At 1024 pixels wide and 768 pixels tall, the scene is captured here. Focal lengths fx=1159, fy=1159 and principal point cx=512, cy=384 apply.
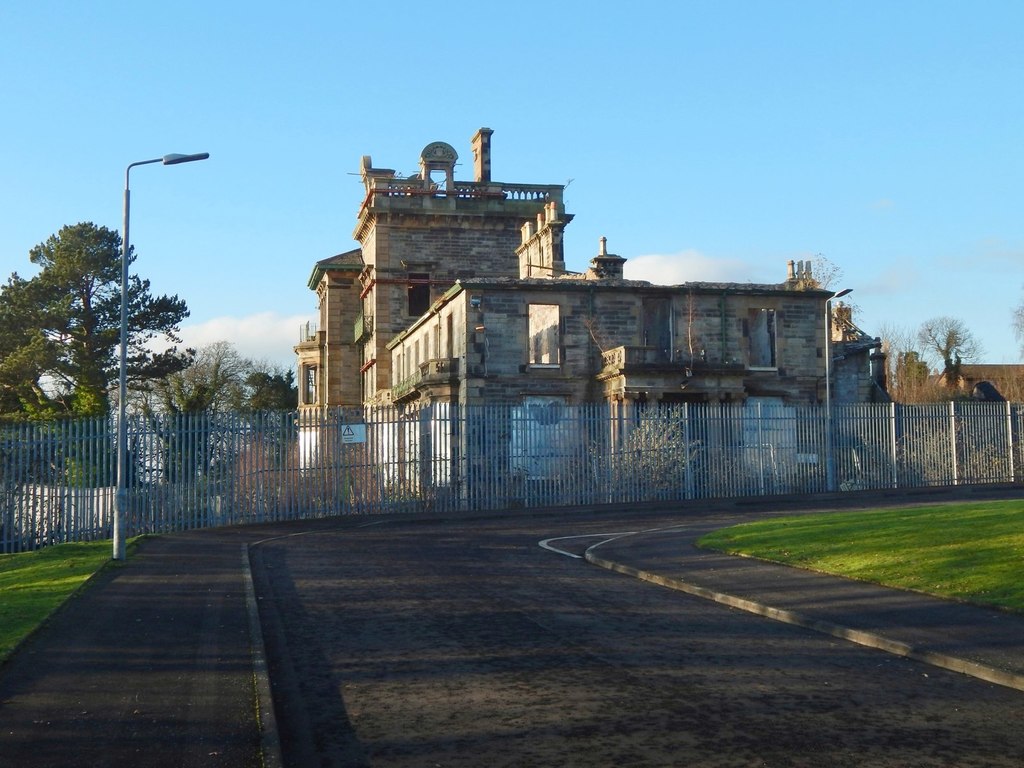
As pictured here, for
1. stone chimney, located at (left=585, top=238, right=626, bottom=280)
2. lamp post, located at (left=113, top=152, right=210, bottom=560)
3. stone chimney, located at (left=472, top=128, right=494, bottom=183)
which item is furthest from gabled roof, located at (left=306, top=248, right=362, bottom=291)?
lamp post, located at (left=113, top=152, right=210, bottom=560)

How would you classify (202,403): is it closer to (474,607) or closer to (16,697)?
(474,607)

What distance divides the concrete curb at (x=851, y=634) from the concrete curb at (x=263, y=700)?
16.2 feet

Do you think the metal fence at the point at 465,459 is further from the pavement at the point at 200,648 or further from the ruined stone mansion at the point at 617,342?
the pavement at the point at 200,648

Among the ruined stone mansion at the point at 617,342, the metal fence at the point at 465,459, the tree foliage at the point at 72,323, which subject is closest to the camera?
the metal fence at the point at 465,459

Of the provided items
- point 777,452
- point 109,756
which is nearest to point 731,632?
point 109,756

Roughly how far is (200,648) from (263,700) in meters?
2.25

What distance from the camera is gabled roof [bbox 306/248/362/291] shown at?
5656 centimetres

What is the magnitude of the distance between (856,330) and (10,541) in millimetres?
35810

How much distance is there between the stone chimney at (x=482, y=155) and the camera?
5519cm

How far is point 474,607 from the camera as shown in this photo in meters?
11.9

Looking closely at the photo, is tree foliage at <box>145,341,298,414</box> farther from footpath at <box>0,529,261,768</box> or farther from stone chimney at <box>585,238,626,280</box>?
footpath at <box>0,529,261,768</box>

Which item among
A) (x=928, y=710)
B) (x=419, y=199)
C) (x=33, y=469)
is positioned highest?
(x=419, y=199)

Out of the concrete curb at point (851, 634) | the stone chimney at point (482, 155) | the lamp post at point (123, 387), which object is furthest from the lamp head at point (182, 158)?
the stone chimney at point (482, 155)

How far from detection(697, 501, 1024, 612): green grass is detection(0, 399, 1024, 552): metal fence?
9006 millimetres
